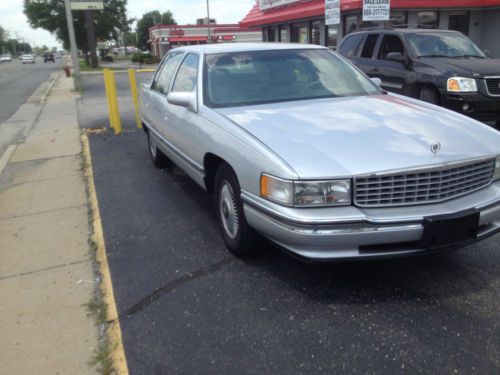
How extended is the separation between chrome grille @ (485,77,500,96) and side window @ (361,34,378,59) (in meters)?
2.40

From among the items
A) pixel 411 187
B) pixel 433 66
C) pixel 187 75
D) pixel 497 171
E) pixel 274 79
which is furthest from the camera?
pixel 433 66

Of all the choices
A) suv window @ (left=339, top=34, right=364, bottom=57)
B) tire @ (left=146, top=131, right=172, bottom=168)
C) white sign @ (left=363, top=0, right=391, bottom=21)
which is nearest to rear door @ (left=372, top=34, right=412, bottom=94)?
suv window @ (left=339, top=34, right=364, bottom=57)

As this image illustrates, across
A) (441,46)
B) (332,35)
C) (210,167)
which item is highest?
(332,35)

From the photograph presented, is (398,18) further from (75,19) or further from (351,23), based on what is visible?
(75,19)

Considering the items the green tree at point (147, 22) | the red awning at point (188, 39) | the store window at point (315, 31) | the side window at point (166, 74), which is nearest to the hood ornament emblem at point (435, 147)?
the side window at point (166, 74)

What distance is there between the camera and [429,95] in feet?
25.3

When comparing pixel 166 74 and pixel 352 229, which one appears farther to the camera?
pixel 166 74

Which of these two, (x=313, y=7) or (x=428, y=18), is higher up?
(x=313, y=7)

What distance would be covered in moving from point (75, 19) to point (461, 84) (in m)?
49.2

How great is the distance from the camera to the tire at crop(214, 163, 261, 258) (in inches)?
140

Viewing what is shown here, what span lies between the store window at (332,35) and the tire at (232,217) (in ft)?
57.5

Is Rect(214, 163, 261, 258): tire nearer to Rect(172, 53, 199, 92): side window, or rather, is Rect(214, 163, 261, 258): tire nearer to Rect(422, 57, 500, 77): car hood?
Rect(172, 53, 199, 92): side window

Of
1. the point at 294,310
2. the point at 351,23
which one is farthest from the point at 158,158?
the point at 351,23

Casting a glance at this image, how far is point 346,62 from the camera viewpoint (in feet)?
16.2
